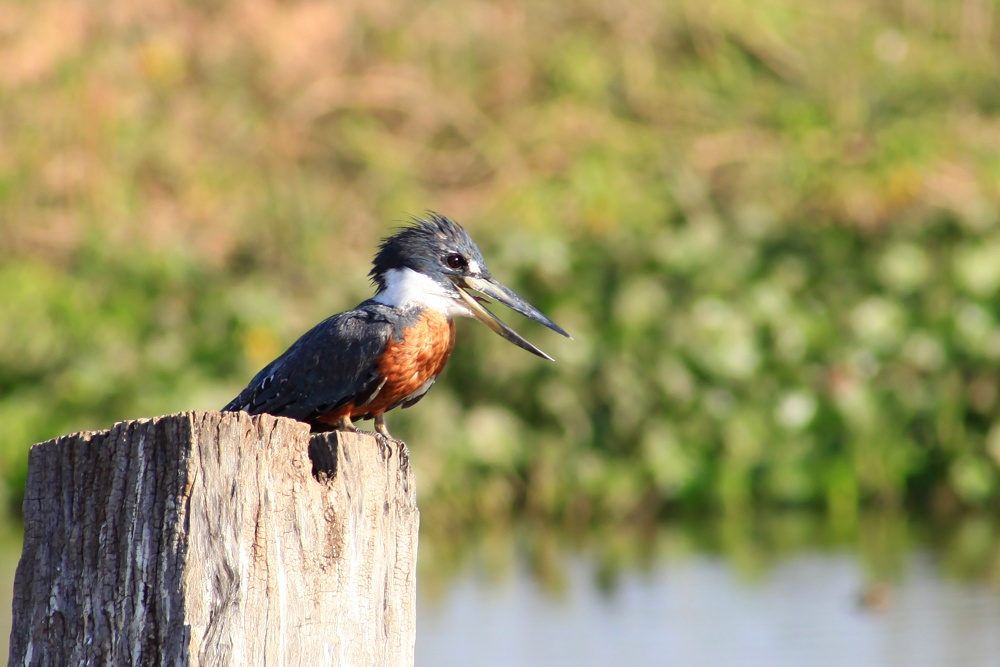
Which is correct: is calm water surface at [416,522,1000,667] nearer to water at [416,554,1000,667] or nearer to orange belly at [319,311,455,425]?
water at [416,554,1000,667]

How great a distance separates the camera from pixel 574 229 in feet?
32.6

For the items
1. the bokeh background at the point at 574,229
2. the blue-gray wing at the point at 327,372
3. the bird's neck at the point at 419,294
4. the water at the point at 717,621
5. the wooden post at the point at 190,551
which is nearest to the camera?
the wooden post at the point at 190,551

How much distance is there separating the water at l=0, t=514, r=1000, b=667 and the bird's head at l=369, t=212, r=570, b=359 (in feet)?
6.70

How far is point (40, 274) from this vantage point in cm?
983

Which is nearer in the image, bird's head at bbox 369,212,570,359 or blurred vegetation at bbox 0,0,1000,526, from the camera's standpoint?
bird's head at bbox 369,212,570,359

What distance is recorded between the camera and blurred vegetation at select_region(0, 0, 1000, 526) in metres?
8.02

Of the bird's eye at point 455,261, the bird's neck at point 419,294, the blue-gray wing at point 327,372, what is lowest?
the blue-gray wing at point 327,372

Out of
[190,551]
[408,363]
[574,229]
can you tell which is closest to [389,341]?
[408,363]

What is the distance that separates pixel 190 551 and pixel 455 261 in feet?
5.85

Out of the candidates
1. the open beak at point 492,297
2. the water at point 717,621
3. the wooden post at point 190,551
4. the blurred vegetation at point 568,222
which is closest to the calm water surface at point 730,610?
the water at point 717,621

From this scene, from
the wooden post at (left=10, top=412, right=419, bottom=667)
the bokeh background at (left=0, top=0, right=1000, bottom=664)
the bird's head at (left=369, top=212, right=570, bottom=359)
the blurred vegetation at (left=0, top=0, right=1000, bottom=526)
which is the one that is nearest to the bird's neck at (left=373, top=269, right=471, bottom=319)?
the bird's head at (left=369, top=212, right=570, bottom=359)

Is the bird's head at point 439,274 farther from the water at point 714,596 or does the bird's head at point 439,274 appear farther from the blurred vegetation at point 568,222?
the blurred vegetation at point 568,222

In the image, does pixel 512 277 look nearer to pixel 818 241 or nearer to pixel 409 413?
pixel 409 413

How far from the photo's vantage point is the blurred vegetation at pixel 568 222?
8.02m
